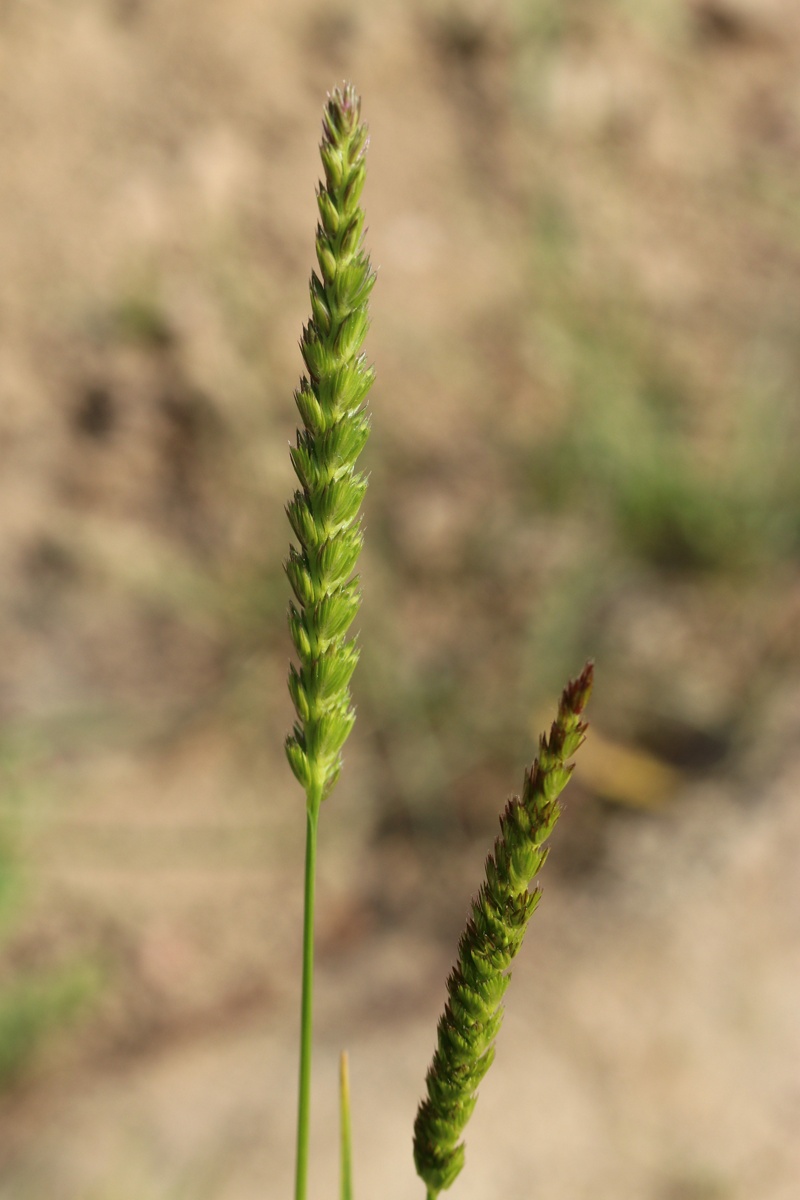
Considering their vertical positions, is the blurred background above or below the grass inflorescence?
above

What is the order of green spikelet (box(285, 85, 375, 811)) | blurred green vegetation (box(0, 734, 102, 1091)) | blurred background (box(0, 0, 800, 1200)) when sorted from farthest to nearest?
blurred green vegetation (box(0, 734, 102, 1091)) < blurred background (box(0, 0, 800, 1200)) < green spikelet (box(285, 85, 375, 811))

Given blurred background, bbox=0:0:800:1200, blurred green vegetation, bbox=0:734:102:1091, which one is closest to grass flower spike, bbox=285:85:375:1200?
blurred background, bbox=0:0:800:1200

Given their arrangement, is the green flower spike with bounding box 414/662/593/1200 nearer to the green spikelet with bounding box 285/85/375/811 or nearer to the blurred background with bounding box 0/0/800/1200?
the green spikelet with bounding box 285/85/375/811

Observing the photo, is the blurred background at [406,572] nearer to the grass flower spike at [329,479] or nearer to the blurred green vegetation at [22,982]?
the blurred green vegetation at [22,982]

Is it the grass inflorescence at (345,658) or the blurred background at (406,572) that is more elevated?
the blurred background at (406,572)

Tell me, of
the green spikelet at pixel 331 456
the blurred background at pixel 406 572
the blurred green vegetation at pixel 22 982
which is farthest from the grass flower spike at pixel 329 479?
the blurred green vegetation at pixel 22 982

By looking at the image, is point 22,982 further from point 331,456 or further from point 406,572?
point 331,456

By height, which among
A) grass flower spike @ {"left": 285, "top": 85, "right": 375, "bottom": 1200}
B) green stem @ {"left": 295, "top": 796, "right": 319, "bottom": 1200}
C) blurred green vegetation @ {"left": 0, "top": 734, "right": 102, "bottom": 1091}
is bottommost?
green stem @ {"left": 295, "top": 796, "right": 319, "bottom": 1200}

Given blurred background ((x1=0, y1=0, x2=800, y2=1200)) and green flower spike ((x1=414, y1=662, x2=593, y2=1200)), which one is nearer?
green flower spike ((x1=414, y1=662, x2=593, y2=1200))

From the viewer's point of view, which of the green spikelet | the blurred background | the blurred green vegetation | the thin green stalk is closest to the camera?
the green spikelet
